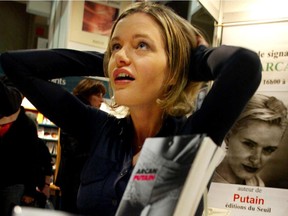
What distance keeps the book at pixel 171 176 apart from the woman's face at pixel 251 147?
4.12 ft

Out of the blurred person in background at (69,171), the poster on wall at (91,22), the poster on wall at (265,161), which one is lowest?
the blurred person in background at (69,171)

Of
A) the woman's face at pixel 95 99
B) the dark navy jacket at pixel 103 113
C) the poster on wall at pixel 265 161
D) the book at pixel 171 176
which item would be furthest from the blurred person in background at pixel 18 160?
the book at pixel 171 176

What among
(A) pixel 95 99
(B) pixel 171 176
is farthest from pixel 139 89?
(A) pixel 95 99

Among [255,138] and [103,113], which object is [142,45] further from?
[255,138]

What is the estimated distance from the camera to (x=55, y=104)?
106cm

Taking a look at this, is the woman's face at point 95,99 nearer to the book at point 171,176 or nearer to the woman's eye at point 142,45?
the woman's eye at point 142,45

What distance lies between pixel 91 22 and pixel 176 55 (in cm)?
521

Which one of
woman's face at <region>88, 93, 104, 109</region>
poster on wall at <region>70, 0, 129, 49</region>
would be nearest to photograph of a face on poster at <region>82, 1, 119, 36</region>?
poster on wall at <region>70, 0, 129, 49</region>

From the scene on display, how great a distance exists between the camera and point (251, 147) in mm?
1802

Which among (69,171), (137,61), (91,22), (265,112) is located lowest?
(69,171)

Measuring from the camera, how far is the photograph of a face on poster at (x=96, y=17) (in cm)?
591

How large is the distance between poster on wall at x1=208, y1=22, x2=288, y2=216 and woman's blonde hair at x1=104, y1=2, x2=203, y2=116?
35.1 inches

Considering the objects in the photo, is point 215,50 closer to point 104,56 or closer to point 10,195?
point 104,56

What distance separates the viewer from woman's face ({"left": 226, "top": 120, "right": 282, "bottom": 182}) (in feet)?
5.77
